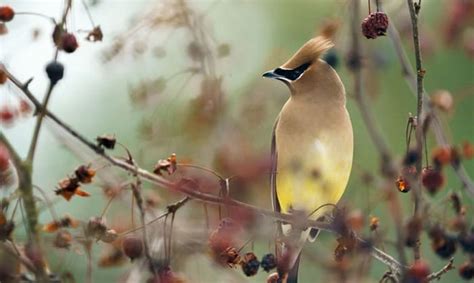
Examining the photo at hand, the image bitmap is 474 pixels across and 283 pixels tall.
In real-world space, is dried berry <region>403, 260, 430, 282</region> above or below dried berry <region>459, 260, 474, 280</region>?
above

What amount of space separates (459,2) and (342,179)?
0.48 meters

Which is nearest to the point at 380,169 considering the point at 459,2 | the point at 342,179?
the point at 342,179

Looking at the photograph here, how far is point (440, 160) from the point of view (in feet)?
4.32

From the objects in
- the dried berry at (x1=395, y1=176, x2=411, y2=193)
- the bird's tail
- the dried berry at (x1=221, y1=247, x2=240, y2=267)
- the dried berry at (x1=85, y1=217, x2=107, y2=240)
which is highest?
the dried berry at (x1=395, y1=176, x2=411, y2=193)

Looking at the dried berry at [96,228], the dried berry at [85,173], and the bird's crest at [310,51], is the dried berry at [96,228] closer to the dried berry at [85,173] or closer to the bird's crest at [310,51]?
the dried berry at [85,173]

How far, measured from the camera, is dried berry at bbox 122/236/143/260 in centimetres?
136

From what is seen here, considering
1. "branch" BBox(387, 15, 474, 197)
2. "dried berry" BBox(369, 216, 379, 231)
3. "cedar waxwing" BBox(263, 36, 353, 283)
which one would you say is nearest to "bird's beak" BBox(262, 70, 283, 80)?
"cedar waxwing" BBox(263, 36, 353, 283)

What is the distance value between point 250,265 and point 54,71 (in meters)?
0.35

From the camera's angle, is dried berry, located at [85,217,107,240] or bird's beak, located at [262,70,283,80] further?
bird's beak, located at [262,70,283,80]

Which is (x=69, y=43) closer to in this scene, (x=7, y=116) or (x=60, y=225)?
(x=60, y=225)

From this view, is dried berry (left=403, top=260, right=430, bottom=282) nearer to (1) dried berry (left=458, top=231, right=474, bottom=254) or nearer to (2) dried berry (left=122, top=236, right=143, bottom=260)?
(1) dried berry (left=458, top=231, right=474, bottom=254)

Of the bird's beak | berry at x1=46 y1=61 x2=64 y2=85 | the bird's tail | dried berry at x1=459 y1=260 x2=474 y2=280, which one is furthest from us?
the bird's tail

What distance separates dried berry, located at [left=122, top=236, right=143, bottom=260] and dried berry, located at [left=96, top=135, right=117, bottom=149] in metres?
0.19

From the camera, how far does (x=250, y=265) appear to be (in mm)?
1371
